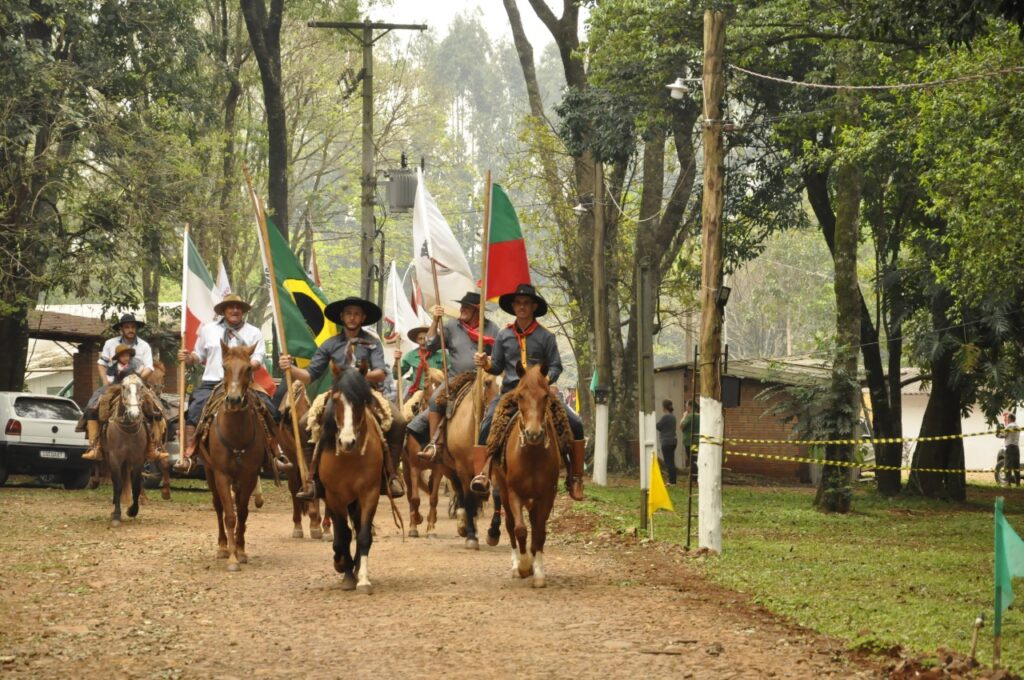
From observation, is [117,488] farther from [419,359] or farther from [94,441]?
[419,359]

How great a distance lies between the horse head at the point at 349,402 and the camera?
506 inches

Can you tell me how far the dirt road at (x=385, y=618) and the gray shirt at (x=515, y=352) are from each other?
1.94 m

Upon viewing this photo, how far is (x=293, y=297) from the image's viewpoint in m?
16.8

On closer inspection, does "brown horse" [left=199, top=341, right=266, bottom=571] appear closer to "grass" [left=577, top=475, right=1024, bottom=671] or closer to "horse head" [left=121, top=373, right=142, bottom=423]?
"grass" [left=577, top=475, right=1024, bottom=671]

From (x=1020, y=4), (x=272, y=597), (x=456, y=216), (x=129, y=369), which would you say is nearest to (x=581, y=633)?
(x=272, y=597)

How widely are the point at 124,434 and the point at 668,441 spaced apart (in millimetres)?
17800

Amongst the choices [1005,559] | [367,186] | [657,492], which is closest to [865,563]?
[657,492]

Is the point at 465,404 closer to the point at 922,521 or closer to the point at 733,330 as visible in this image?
the point at 922,521

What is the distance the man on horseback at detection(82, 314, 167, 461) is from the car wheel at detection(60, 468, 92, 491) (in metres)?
7.82

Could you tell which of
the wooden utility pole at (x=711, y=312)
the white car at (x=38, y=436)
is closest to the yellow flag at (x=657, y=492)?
the wooden utility pole at (x=711, y=312)

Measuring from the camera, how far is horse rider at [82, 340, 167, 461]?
71.4 ft

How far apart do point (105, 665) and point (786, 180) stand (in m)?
26.6

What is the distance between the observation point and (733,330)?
83250 mm

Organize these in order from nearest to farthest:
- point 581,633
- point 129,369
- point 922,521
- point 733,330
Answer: point 581,633 < point 129,369 < point 922,521 < point 733,330
